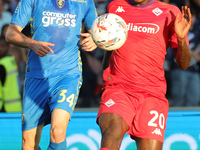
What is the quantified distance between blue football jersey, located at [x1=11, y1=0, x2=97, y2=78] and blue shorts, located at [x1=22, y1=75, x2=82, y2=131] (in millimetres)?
85

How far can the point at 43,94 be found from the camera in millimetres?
4688

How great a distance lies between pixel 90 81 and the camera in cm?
782

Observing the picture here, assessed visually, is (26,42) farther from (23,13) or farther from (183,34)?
(183,34)

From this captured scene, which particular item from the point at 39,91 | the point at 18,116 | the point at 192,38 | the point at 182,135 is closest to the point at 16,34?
the point at 39,91

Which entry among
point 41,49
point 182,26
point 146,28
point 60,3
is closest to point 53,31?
point 60,3

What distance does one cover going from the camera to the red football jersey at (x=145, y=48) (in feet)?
14.6

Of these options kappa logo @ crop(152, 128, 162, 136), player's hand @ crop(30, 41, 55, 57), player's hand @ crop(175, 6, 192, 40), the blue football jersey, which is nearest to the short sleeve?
the blue football jersey

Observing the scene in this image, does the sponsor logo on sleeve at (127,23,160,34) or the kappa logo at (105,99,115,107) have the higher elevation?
the sponsor logo on sleeve at (127,23,160,34)

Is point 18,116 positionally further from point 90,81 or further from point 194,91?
point 194,91

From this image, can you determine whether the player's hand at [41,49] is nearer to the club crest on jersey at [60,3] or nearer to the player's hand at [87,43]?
the player's hand at [87,43]

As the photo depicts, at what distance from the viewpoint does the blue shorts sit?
179 inches

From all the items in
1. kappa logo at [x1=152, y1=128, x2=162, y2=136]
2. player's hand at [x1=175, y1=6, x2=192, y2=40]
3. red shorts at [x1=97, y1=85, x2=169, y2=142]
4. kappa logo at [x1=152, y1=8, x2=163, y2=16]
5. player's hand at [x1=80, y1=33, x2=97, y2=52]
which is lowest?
kappa logo at [x1=152, y1=128, x2=162, y2=136]

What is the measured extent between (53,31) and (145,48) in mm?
1118

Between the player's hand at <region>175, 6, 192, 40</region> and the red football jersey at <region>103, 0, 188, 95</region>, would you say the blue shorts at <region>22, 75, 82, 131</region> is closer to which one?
the red football jersey at <region>103, 0, 188, 95</region>
